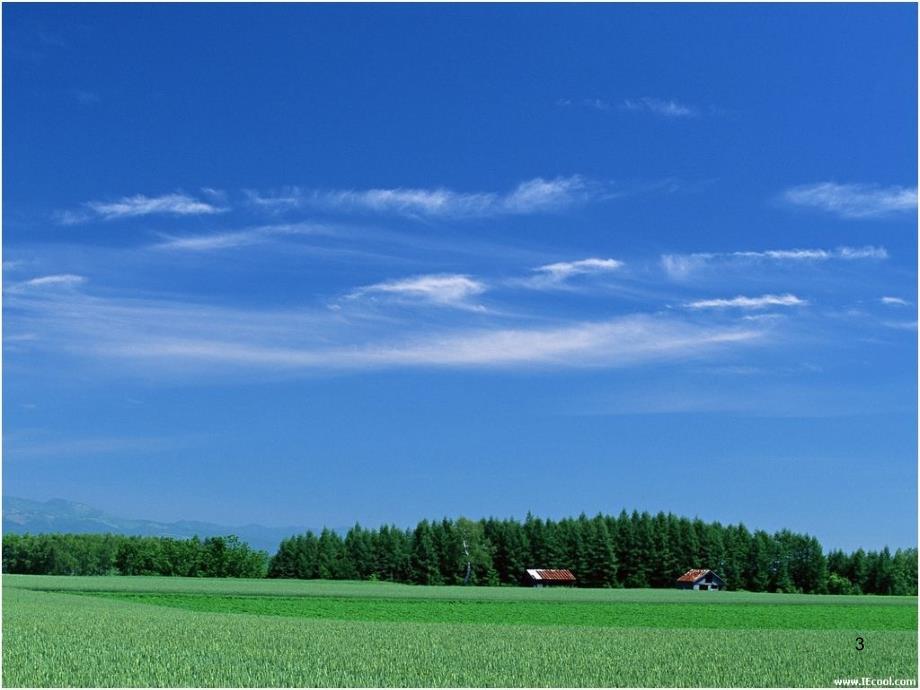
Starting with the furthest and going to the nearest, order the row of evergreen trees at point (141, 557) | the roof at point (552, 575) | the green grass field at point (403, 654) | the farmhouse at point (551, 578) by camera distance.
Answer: the row of evergreen trees at point (141, 557) < the roof at point (552, 575) < the farmhouse at point (551, 578) < the green grass field at point (403, 654)

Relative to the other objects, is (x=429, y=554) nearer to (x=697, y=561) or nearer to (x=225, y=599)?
(x=697, y=561)

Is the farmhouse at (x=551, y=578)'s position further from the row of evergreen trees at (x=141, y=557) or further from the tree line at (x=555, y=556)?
the row of evergreen trees at (x=141, y=557)

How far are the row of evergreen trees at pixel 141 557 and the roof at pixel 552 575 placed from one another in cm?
4143

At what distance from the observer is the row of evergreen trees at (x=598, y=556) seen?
5344 inches

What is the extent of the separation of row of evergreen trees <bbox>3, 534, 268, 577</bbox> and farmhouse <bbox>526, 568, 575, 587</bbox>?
41606mm

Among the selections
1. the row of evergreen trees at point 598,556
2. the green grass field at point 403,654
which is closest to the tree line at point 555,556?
the row of evergreen trees at point 598,556

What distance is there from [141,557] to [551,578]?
2498 inches

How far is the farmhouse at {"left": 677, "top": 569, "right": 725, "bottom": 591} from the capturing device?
437 ft

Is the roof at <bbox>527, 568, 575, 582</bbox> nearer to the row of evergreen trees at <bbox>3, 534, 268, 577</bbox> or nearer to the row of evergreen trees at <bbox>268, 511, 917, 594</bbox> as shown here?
the row of evergreen trees at <bbox>268, 511, 917, 594</bbox>

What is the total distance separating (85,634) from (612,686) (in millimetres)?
18288

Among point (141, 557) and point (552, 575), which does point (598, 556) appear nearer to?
point (552, 575)

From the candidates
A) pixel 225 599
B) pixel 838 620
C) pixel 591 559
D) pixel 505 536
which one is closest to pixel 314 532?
pixel 505 536

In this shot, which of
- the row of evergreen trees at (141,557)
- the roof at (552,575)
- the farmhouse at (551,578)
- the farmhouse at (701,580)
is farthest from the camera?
the row of evergreen trees at (141,557)

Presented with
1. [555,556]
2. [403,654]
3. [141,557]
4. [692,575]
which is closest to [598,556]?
[555,556]
